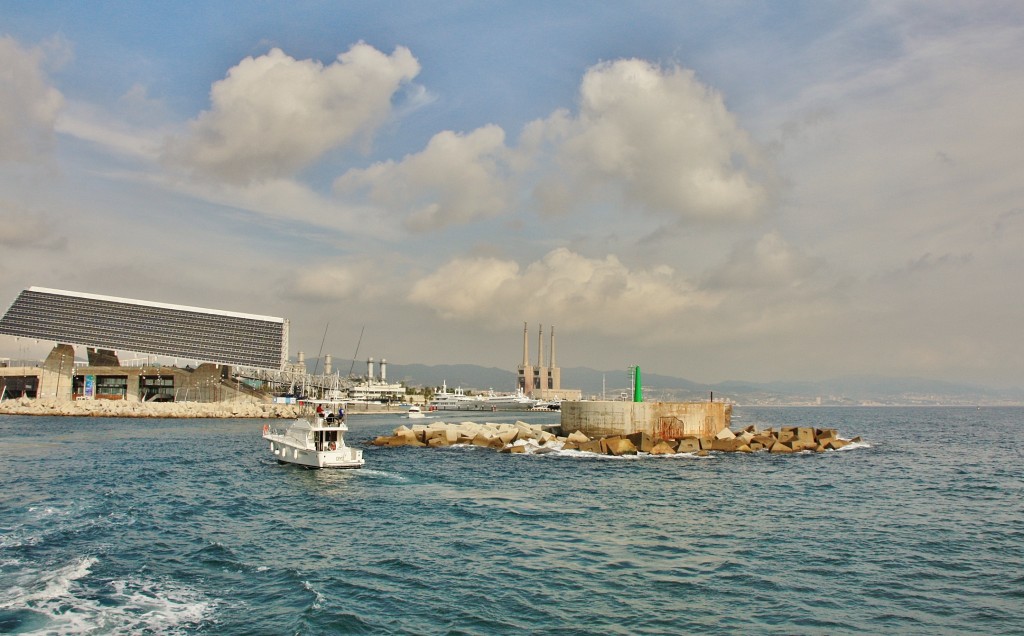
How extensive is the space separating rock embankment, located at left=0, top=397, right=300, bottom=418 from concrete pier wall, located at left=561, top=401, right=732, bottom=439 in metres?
61.4

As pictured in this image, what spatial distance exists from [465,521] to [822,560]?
36.2 ft

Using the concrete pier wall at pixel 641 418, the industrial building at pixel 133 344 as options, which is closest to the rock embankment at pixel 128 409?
the industrial building at pixel 133 344

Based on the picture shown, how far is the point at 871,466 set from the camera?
41094mm

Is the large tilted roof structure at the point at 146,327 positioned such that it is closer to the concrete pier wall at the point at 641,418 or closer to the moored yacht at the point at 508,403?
the moored yacht at the point at 508,403

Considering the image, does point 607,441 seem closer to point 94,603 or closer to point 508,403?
point 94,603

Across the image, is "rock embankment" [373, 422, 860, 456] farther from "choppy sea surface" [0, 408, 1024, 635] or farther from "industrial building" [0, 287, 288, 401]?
"industrial building" [0, 287, 288, 401]

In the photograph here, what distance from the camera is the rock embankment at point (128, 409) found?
9188 centimetres

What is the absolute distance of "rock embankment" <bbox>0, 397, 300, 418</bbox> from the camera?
91.9m

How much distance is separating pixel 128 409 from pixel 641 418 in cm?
7488

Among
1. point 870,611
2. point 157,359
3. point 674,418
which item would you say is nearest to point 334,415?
point 674,418

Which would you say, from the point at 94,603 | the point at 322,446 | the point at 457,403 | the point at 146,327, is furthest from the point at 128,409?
the point at 94,603

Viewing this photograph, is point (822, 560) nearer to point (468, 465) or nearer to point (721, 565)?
point (721, 565)

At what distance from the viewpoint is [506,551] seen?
19453 mm

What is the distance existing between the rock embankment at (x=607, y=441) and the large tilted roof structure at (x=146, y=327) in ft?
231
